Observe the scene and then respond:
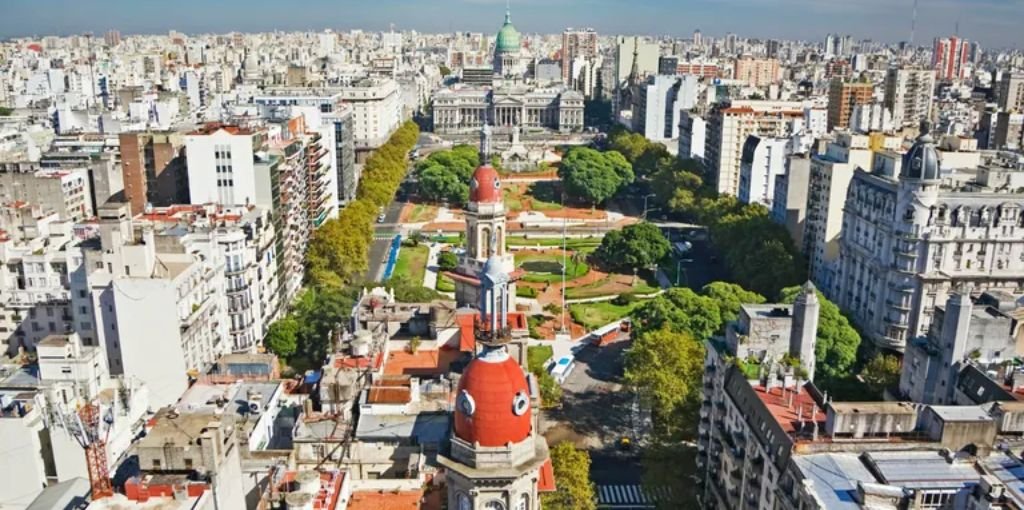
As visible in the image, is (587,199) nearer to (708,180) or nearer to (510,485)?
(708,180)

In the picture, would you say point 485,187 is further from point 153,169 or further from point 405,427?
point 153,169

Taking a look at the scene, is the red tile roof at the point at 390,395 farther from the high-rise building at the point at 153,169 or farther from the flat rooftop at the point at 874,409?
the high-rise building at the point at 153,169

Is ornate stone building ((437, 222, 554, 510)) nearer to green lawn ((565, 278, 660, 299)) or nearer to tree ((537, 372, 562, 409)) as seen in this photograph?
tree ((537, 372, 562, 409))

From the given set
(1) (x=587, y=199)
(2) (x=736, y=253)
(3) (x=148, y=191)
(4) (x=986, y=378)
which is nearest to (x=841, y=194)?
(2) (x=736, y=253)

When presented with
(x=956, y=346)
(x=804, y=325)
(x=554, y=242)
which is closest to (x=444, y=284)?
(x=554, y=242)

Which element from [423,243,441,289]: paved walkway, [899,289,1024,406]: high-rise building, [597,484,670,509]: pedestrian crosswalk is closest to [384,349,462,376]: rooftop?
[597,484,670,509]: pedestrian crosswalk

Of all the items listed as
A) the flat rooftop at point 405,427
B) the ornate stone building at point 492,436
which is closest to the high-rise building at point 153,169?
the flat rooftop at point 405,427
